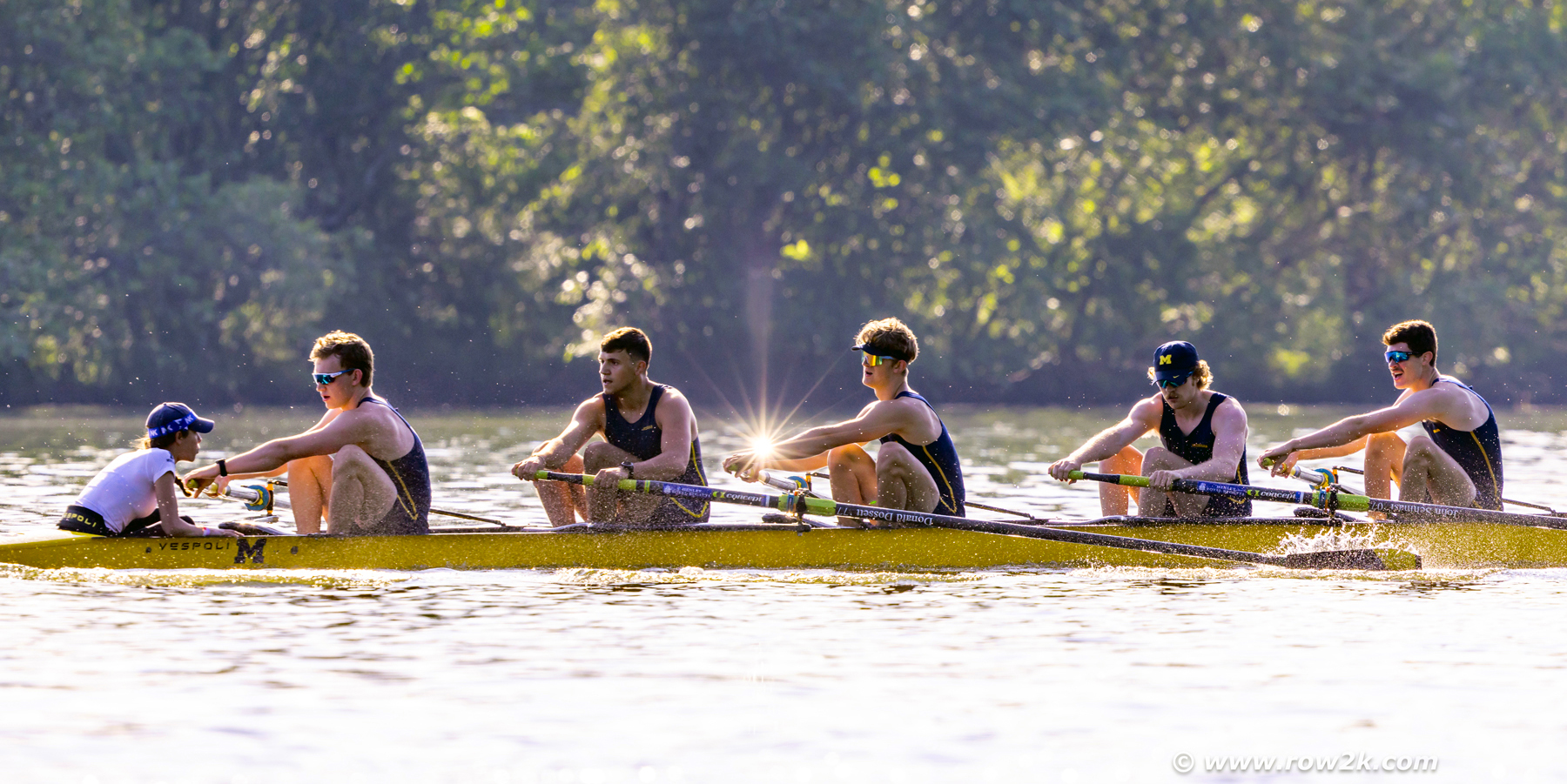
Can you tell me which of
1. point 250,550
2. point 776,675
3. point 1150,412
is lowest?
point 776,675

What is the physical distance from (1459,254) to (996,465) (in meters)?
33.2

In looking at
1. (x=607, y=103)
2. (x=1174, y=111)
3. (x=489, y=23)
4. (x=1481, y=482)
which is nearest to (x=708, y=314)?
(x=607, y=103)

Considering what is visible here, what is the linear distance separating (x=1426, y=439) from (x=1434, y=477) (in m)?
0.25

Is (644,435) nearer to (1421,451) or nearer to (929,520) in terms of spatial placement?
(929,520)

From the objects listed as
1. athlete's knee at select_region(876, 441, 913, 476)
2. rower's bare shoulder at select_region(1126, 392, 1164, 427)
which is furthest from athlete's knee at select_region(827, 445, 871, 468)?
rower's bare shoulder at select_region(1126, 392, 1164, 427)

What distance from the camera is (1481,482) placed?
41.2ft

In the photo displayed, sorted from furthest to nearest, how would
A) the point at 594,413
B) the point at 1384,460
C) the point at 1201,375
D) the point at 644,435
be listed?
the point at 1384,460
the point at 1201,375
the point at 594,413
the point at 644,435

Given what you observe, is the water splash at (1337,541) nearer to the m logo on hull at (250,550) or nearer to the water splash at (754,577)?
the water splash at (754,577)

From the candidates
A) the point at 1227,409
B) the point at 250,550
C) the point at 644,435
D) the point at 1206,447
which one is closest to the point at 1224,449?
the point at 1206,447

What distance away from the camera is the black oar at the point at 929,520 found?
37.1 ft

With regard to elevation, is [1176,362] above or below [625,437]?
above

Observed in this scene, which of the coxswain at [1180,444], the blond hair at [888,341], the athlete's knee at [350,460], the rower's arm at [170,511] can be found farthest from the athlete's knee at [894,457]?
the rower's arm at [170,511]

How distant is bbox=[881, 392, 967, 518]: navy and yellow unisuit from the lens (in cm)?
1180

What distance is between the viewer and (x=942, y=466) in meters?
11.9
